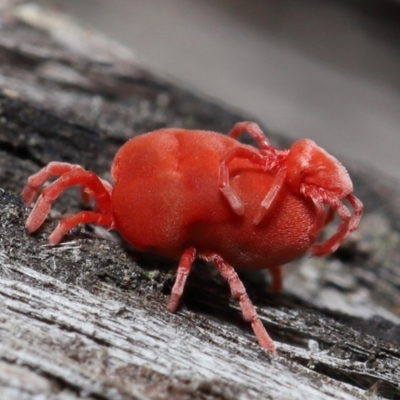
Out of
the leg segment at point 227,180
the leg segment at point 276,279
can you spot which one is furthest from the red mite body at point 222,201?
the leg segment at point 276,279

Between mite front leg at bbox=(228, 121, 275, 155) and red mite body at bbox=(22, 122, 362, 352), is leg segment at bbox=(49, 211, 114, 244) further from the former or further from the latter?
mite front leg at bbox=(228, 121, 275, 155)

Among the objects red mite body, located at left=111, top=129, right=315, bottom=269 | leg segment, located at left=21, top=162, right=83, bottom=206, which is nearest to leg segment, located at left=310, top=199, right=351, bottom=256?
red mite body, located at left=111, top=129, right=315, bottom=269

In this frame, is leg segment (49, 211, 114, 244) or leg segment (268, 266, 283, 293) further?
leg segment (268, 266, 283, 293)

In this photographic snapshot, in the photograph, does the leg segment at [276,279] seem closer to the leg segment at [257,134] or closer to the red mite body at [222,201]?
the red mite body at [222,201]

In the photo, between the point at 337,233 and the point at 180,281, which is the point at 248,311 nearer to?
the point at 180,281

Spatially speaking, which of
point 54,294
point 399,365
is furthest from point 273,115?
point 54,294

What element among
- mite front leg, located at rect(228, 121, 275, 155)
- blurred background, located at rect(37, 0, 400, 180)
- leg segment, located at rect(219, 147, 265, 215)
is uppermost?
blurred background, located at rect(37, 0, 400, 180)

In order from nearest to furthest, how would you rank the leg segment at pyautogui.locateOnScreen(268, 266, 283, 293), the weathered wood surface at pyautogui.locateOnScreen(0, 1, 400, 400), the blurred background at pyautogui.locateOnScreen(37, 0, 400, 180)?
the weathered wood surface at pyautogui.locateOnScreen(0, 1, 400, 400), the leg segment at pyautogui.locateOnScreen(268, 266, 283, 293), the blurred background at pyautogui.locateOnScreen(37, 0, 400, 180)
